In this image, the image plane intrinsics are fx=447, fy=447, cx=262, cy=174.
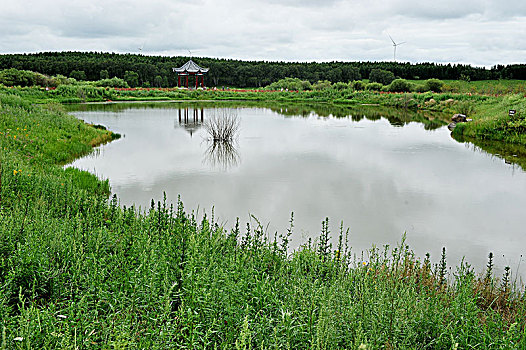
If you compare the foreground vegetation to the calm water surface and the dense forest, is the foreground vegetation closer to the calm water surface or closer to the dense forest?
the calm water surface

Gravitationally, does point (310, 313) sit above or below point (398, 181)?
above

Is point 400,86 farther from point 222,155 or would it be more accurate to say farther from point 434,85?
point 222,155

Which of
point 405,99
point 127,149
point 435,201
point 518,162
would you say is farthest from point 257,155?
point 405,99

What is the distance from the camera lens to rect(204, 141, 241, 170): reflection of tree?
1277 centimetres

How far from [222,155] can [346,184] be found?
5.04 meters

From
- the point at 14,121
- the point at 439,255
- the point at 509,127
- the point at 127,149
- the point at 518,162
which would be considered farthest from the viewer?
the point at 509,127

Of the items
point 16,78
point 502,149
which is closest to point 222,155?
point 502,149

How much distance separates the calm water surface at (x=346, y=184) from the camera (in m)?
7.26

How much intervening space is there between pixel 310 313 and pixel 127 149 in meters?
13.0

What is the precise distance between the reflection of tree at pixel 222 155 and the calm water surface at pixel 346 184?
0.11ft

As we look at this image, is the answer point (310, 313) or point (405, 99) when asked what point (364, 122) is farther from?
point (310, 313)

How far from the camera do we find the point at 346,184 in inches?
411

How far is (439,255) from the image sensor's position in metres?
6.37

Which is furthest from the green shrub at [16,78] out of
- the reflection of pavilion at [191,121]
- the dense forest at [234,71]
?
the reflection of pavilion at [191,121]
